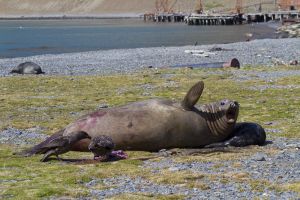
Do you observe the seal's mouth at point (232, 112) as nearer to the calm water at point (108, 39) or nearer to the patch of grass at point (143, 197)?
the patch of grass at point (143, 197)

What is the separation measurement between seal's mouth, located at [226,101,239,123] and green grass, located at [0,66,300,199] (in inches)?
34.8

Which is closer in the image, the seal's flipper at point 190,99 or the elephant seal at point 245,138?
the seal's flipper at point 190,99

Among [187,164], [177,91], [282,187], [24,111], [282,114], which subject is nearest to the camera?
[282,187]

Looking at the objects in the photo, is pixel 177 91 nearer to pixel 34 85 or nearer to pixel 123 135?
pixel 34 85

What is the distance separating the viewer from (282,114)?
16.1 meters

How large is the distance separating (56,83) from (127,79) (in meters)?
2.38

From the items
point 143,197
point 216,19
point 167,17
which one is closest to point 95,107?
point 143,197

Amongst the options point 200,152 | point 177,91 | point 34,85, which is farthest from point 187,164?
point 34,85

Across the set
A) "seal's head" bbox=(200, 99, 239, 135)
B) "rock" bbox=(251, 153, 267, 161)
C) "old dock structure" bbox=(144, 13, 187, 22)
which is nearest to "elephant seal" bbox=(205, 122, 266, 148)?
"seal's head" bbox=(200, 99, 239, 135)

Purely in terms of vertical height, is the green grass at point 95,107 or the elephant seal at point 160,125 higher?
the elephant seal at point 160,125

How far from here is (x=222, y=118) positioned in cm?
1288

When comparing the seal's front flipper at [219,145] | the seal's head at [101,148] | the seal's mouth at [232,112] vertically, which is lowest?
the seal's front flipper at [219,145]

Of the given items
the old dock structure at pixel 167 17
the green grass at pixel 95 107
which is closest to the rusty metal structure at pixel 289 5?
the old dock structure at pixel 167 17

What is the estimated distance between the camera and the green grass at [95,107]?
9.95 meters
